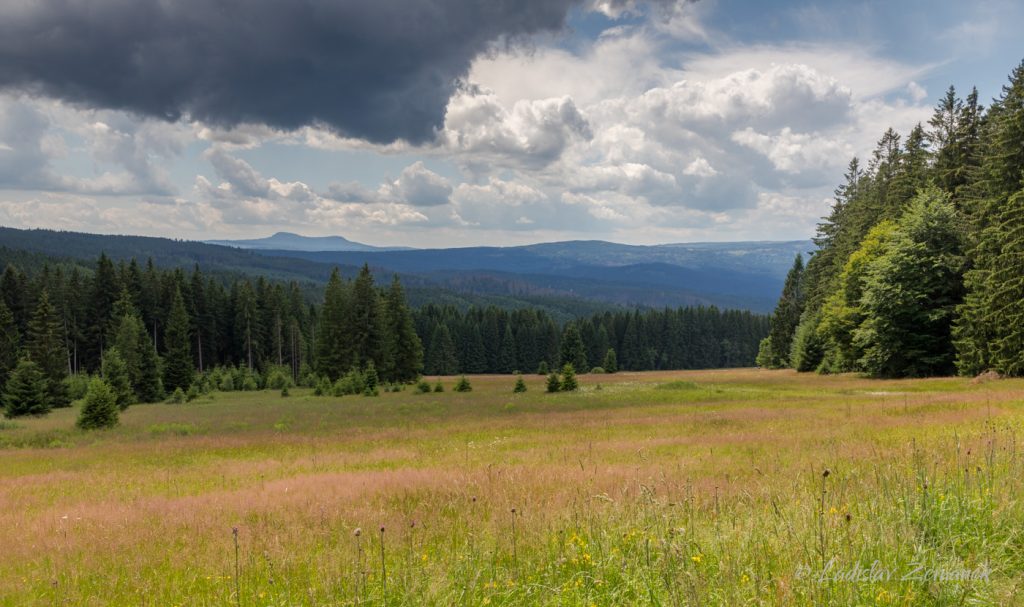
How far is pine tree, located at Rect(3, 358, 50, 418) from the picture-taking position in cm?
4294

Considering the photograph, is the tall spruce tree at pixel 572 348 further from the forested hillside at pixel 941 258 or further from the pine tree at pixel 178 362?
the pine tree at pixel 178 362

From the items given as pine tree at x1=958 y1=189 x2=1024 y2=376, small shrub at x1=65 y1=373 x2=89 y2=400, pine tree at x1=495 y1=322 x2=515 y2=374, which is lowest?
pine tree at x1=495 y1=322 x2=515 y2=374

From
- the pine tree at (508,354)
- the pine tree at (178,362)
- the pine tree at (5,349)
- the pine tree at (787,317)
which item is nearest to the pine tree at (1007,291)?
the pine tree at (787,317)

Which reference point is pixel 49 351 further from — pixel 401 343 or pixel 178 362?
pixel 401 343

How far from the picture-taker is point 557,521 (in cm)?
741

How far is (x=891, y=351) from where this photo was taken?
43.9 metres

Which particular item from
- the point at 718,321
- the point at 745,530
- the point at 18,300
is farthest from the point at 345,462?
the point at 718,321

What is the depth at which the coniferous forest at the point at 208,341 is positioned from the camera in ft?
191

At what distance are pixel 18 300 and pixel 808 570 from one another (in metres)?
96.7

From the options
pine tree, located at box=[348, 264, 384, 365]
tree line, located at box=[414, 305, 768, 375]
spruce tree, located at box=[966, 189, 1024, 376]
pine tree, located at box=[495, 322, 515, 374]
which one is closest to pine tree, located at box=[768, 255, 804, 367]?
tree line, located at box=[414, 305, 768, 375]

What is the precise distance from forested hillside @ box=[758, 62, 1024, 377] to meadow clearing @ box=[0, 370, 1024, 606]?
1709 centimetres

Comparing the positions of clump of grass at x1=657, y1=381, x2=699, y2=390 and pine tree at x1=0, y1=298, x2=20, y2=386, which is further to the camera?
pine tree at x1=0, y1=298, x2=20, y2=386

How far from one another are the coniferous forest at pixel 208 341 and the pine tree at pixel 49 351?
0.43ft

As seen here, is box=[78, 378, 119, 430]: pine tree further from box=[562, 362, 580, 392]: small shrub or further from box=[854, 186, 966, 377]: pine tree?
box=[854, 186, 966, 377]: pine tree
